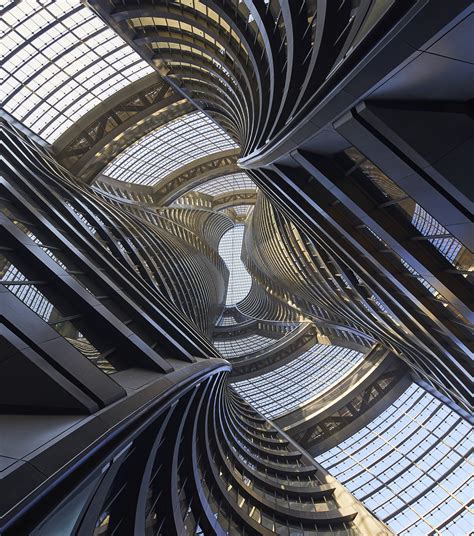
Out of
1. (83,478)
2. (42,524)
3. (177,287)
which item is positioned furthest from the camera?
(177,287)

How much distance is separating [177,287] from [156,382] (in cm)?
2354

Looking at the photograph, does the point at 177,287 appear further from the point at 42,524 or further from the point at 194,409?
the point at 42,524

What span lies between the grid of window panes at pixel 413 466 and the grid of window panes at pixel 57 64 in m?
49.5

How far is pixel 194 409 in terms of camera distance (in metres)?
11.6

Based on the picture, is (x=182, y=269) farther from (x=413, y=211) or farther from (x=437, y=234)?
(x=437, y=234)

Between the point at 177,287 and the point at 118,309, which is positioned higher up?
the point at 177,287

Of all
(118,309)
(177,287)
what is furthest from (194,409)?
(177,287)

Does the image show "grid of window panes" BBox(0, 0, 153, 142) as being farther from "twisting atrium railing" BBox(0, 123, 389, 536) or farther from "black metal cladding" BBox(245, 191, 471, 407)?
"black metal cladding" BBox(245, 191, 471, 407)

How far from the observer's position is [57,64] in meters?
28.2

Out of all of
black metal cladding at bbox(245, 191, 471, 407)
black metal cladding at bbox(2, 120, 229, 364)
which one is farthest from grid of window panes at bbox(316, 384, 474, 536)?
black metal cladding at bbox(2, 120, 229, 364)

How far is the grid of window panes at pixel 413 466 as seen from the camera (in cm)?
2961

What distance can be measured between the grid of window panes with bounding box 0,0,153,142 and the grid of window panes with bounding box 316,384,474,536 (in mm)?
49461

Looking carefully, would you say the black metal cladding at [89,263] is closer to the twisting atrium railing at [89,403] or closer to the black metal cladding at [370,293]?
the twisting atrium railing at [89,403]

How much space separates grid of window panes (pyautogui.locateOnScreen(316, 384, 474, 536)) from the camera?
29.6 metres
